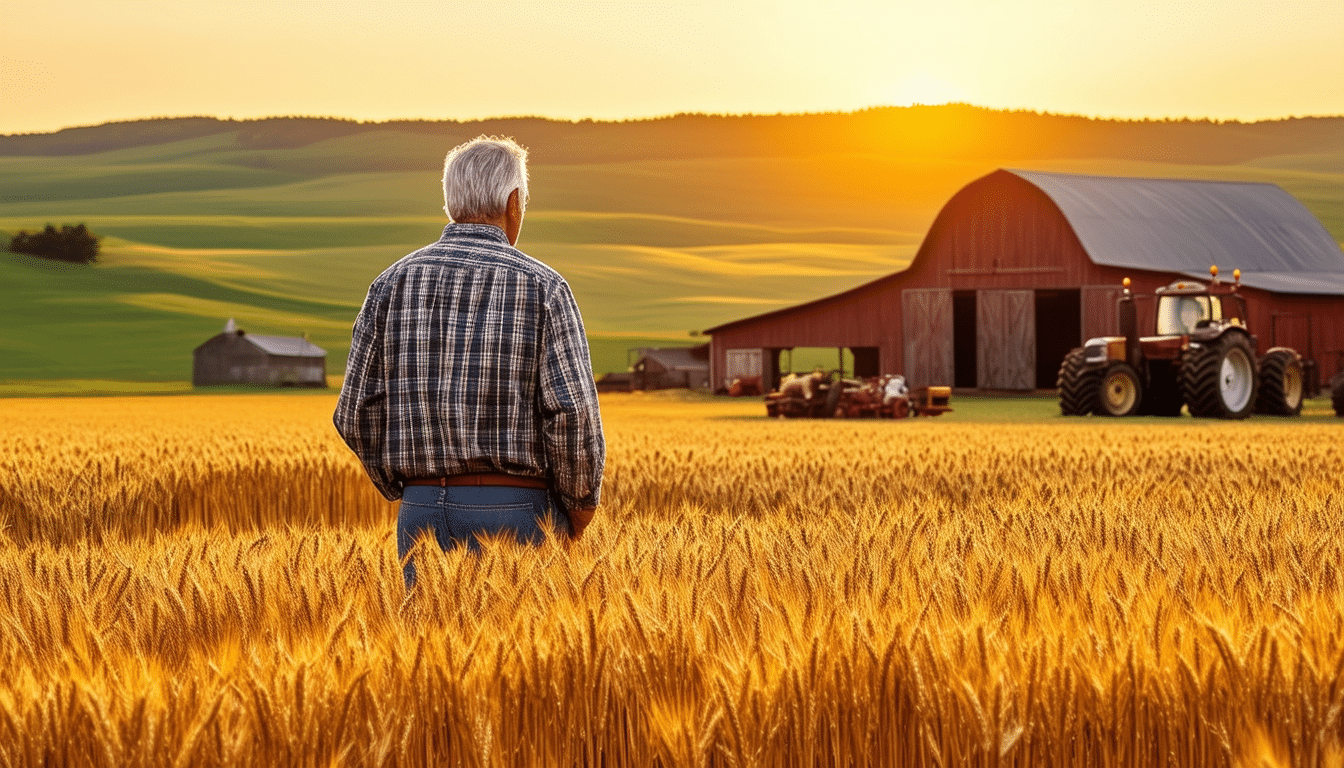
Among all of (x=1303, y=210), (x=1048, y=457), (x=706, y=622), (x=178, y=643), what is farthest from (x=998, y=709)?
(x=1303, y=210)

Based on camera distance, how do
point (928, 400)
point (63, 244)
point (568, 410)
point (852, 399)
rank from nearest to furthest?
1. point (568, 410)
2. point (852, 399)
3. point (928, 400)
4. point (63, 244)

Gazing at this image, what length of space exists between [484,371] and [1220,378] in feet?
83.6

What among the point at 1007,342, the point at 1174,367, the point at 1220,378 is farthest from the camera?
the point at 1007,342

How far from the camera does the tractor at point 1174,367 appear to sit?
95.4ft

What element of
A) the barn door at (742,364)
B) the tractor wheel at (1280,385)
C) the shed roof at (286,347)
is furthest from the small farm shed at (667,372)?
the tractor wheel at (1280,385)

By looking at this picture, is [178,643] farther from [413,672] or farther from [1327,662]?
[1327,662]

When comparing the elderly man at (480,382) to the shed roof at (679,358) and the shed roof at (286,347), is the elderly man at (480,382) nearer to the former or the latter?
the shed roof at (679,358)

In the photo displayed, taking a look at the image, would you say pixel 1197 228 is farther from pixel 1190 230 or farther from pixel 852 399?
pixel 852 399

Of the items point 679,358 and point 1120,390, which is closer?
point 1120,390

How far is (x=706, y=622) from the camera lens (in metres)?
3.40

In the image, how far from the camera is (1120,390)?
30.5 m

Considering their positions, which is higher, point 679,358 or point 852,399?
point 679,358

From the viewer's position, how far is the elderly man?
5246 millimetres

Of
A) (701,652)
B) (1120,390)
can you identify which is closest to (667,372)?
(1120,390)
